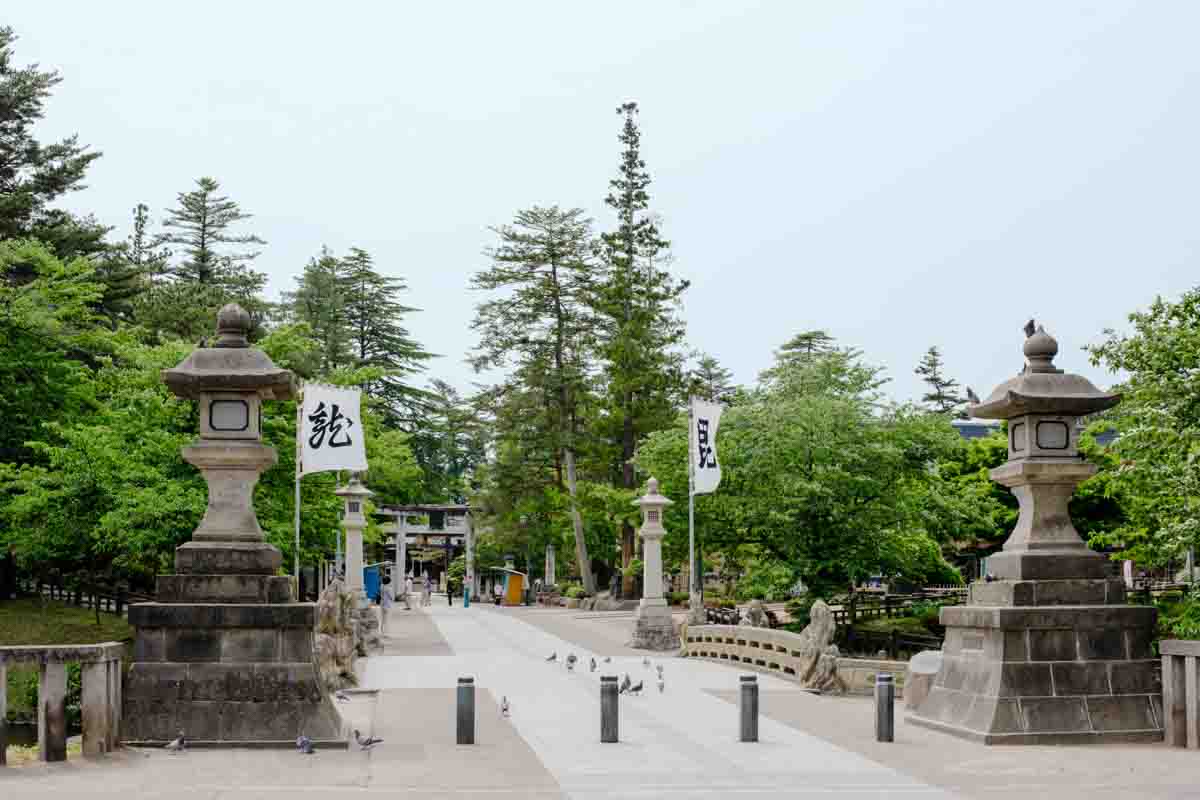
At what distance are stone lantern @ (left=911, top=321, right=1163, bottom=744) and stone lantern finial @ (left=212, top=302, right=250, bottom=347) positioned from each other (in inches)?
339

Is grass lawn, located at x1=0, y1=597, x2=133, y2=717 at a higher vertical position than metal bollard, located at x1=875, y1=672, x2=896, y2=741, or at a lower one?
lower

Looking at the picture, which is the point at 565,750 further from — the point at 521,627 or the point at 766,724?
the point at 521,627

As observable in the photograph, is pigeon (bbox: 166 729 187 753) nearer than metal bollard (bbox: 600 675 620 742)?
Yes

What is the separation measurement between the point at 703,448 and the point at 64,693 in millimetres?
20711

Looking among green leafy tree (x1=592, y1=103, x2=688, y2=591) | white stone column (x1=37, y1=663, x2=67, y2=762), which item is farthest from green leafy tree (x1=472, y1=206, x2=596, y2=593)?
white stone column (x1=37, y1=663, x2=67, y2=762)

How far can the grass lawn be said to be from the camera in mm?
34531

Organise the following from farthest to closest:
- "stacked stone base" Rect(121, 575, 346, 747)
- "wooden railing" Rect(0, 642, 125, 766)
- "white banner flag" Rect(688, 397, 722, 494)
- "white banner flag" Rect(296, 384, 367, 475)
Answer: "white banner flag" Rect(688, 397, 722, 494), "white banner flag" Rect(296, 384, 367, 475), "stacked stone base" Rect(121, 575, 346, 747), "wooden railing" Rect(0, 642, 125, 766)

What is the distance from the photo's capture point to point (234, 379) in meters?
14.0

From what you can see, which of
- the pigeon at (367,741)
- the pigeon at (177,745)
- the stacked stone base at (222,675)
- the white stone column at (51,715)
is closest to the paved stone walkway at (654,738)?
the pigeon at (367,741)

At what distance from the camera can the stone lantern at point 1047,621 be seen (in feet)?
47.0

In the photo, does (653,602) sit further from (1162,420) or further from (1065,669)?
(1065,669)

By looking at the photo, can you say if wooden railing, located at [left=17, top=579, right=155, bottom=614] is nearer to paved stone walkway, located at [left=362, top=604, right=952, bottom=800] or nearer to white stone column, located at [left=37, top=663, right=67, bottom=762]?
paved stone walkway, located at [left=362, top=604, right=952, bottom=800]

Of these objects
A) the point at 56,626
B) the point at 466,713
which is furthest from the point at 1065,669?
the point at 56,626

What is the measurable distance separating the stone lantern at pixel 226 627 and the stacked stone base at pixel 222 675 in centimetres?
1
